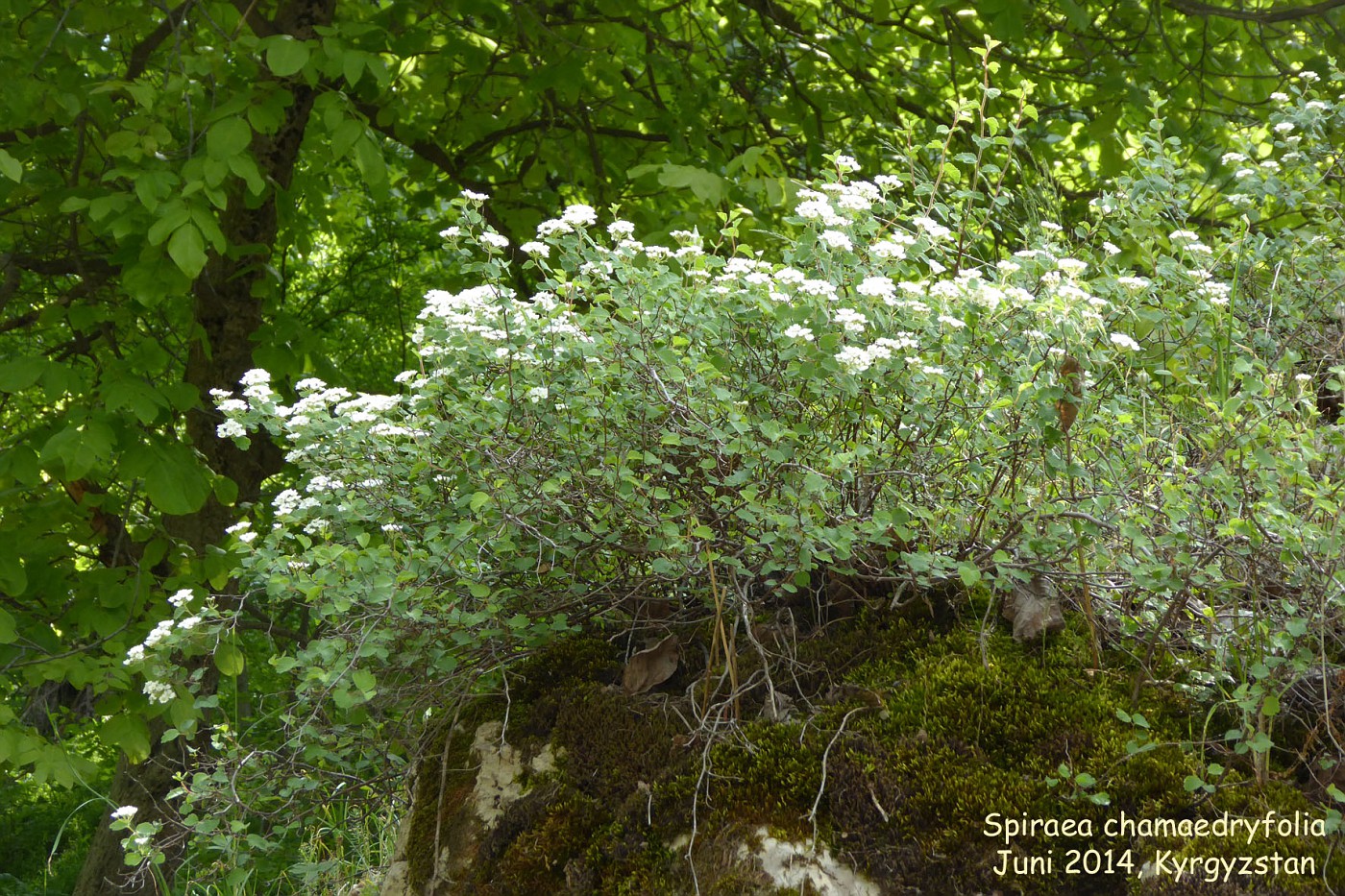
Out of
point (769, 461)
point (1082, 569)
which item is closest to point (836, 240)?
point (769, 461)

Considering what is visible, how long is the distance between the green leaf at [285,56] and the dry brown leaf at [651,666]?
206 centimetres

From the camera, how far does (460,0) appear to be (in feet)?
14.0

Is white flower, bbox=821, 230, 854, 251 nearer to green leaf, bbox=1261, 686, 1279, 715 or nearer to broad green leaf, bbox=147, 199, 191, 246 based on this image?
green leaf, bbox=1261, 686, 1279, 715

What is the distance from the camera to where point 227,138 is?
133 inches

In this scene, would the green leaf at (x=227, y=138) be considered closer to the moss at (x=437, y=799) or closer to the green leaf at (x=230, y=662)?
the green leaf at (x=230, y=662)

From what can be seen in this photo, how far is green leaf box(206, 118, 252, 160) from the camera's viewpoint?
11.0 ft

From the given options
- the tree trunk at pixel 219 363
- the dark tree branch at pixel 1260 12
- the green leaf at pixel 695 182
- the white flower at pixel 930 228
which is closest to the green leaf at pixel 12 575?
the tree trunk at pixel 219 363

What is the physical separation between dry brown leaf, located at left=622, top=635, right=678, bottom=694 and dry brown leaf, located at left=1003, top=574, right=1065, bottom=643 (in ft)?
2.37

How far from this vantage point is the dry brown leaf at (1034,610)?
227 cm

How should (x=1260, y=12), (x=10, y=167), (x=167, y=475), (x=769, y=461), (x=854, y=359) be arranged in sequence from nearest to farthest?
(x=854, y=359)
(x=769, y=461)
(x=10, y=167)
(x=167, y=475)
(x=1260, y=12)

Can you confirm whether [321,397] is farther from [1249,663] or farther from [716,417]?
[1249,663]

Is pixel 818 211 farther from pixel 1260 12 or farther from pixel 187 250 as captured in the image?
pixel 1260 12

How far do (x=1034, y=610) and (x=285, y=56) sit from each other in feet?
8.64

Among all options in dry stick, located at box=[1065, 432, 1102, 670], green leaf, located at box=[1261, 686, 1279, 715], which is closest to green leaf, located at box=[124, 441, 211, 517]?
dry stick, located at box=[1065, 432, 1102, 670]
